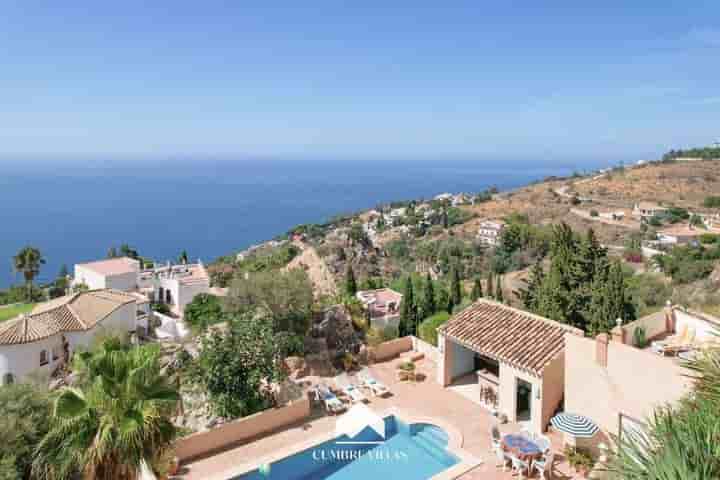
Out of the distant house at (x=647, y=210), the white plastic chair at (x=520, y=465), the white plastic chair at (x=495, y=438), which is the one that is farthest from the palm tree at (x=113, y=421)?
the distant house at (x=647, y=210)

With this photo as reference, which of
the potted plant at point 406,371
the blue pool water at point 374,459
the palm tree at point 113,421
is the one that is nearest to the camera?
the palm tree at point 113,421

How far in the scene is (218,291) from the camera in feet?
104

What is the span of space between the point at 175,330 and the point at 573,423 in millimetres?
22555

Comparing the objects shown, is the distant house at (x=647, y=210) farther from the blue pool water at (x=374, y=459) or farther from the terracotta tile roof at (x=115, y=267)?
the blue pool water at (x=374, y=459)

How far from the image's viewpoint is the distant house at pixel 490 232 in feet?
214

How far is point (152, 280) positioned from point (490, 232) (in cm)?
4815

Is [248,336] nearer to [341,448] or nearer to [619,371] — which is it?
[341,448]

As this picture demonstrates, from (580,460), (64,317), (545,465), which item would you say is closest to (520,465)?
(545,465)

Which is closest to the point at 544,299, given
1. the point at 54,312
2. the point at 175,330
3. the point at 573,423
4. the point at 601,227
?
the point at 573,423

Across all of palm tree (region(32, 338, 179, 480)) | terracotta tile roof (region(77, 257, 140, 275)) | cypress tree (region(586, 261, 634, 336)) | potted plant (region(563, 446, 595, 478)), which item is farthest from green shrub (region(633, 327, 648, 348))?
terracotta tile roof (region(77, 257, 140, 275))

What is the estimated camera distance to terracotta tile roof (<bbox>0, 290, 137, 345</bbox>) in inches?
774

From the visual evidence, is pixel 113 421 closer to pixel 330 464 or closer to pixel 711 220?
pixel 330 464

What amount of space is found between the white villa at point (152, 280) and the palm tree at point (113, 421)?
25829mm

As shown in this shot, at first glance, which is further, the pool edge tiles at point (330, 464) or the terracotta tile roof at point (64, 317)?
the terracotta tile roof at point (64, 317)
